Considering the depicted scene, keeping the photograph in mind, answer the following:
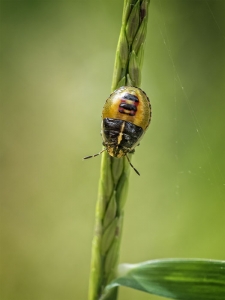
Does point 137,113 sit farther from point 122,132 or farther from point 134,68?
point 134,68

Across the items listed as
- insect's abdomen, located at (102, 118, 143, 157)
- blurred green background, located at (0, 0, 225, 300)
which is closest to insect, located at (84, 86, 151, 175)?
insect's abdomen, located at (102, 118, 143, 157)

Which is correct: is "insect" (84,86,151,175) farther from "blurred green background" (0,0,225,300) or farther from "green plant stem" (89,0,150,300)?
"blurred green background" (0,0,225,300)

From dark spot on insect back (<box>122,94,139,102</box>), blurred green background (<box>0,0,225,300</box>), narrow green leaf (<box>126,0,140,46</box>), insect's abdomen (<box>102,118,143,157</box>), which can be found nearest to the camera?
narrow green leaf (<box>126,0,140,46</box>)

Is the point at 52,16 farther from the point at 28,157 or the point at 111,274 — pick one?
the point at 111,274

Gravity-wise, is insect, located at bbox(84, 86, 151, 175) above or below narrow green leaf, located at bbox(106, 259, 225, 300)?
above

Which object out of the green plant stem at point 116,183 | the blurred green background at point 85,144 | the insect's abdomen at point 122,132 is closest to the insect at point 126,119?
the insect's abdomen at point 122,132

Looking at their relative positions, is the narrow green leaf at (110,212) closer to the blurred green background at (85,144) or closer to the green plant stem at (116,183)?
the green plant stem at (116,183)

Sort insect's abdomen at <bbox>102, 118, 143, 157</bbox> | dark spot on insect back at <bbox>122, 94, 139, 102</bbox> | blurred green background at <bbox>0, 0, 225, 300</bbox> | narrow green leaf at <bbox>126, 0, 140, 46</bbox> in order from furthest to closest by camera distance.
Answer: blurred green background at <bbox>0, 0, 225, 300</bbox> < insect's abdomen at <bbox>102, 118, 143, 157</bbox> < dark spot on insect back at <bbox>122, 94, 139, 102</bbox> < narrow green leaf at <bbox>126, 0, 140, 46</bbox>

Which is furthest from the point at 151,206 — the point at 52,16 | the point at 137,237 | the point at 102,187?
the point at 102,187
